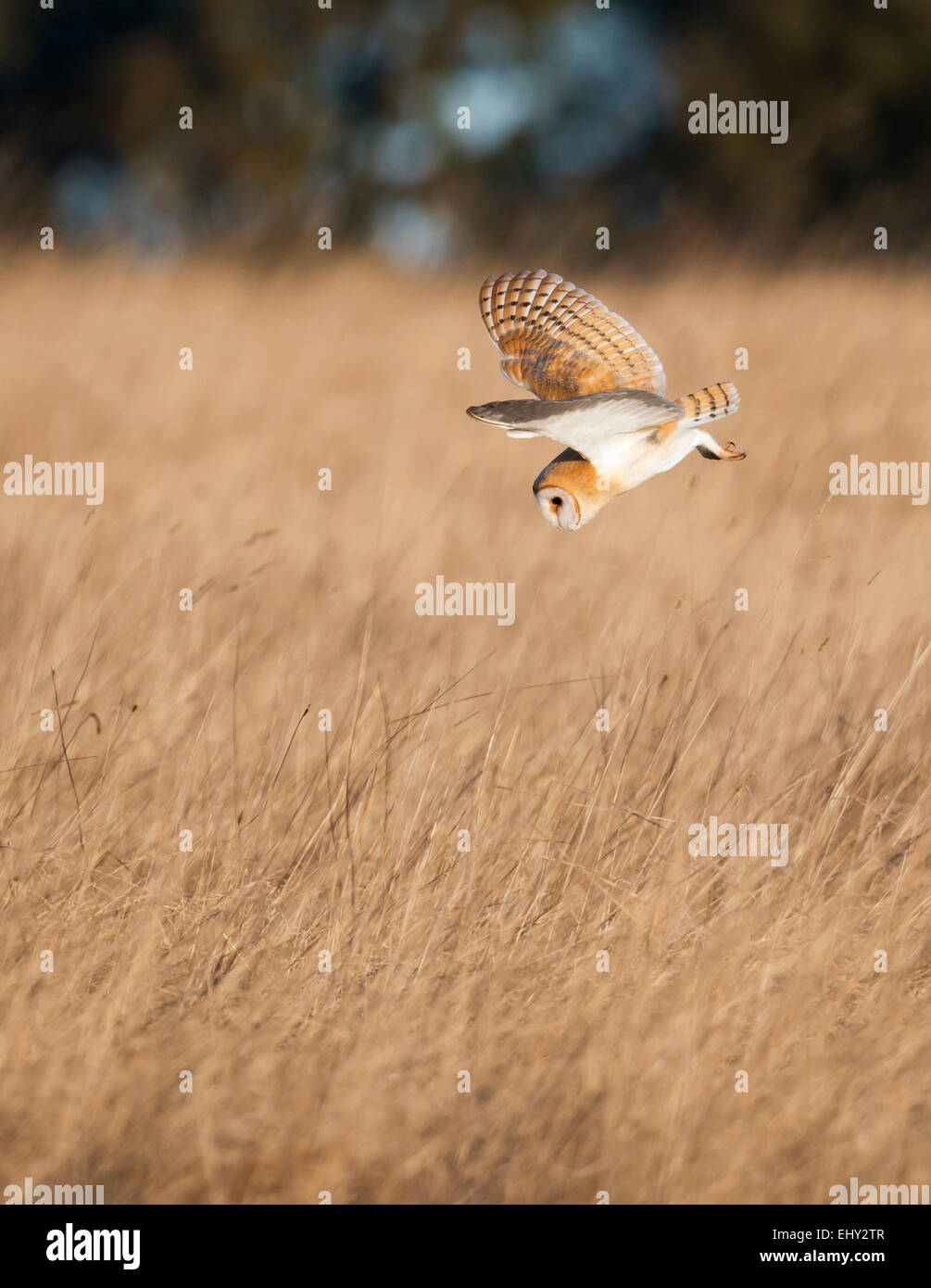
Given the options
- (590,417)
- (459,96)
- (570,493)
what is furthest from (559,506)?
(459,96)

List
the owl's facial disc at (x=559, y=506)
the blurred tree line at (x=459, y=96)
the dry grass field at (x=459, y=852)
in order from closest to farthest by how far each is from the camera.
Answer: the dry grass field at (x=459, y=852) < the owl's facial disc at (x=559, y=506) < the blurred tree line at (x=459, y=96)

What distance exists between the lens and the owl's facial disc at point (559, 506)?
9.37 feet

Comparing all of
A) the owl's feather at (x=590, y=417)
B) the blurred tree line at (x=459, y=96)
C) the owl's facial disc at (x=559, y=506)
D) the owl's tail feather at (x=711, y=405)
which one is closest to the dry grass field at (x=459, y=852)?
the owl's facial disc at (x=559, y=506)

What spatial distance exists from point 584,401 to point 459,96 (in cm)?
1287

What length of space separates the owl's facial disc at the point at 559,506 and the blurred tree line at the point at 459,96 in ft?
38.5

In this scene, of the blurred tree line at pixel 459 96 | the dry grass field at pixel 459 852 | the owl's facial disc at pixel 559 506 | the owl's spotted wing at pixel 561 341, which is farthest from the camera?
the blurred tree line at pixel 459 96

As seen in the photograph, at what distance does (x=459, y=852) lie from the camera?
3.38m

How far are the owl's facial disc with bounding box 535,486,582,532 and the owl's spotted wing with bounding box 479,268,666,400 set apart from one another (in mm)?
272

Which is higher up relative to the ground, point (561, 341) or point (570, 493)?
point (561, 341)

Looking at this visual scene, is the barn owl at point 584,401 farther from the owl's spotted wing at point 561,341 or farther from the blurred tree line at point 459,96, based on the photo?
the blurred tree line at point 459,96

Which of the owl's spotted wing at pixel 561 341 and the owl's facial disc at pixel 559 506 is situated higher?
the owl's spotted wing at pixel 561 341

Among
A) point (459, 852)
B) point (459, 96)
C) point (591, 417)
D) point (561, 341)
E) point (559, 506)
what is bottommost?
point (459, 852)

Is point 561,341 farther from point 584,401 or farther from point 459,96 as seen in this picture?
point 459,96

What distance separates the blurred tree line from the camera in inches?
585
